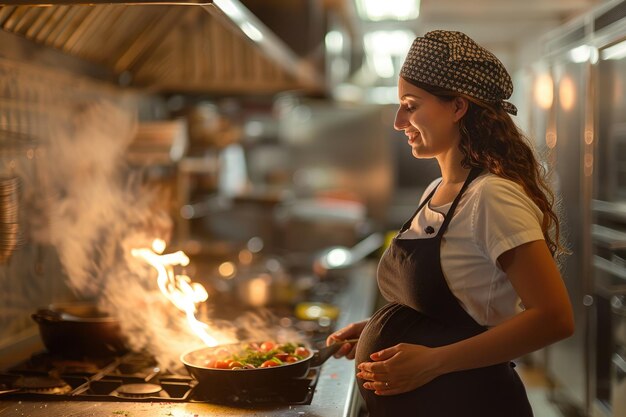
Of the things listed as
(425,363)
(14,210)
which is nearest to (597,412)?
(425,363)

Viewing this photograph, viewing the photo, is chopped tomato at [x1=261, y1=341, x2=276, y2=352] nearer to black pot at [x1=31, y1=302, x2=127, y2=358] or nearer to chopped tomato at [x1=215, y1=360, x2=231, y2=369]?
chopped tomato at [x1=215, y1=360, x2=231, y2=369]

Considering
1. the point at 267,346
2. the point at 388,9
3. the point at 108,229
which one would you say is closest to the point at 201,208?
the point at 388,9

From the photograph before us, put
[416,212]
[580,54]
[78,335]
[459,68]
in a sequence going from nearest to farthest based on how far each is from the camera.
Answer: [459,68] → [416,212] → [78,335] → [580,54]

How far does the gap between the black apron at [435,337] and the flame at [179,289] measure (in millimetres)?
715

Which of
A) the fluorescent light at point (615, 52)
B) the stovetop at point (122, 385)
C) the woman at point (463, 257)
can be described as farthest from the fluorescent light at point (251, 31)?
the fluorescent light at point (615, 52)

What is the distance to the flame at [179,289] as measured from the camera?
2.20 m

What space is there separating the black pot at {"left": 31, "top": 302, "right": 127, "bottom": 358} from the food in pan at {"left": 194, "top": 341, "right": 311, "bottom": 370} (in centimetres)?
37

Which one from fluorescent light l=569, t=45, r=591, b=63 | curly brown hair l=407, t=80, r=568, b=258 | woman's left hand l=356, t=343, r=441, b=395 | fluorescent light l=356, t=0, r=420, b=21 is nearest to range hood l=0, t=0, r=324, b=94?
fluorescent light l=356, t=0, r=420, b=21

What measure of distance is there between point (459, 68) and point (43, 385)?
128cm

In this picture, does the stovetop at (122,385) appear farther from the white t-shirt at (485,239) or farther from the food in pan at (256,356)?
the white t-shirt at (485,239)

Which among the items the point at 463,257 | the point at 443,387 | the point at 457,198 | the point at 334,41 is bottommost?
the point at 443,387

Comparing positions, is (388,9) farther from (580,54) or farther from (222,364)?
(222,364)

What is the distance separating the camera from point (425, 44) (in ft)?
5.24

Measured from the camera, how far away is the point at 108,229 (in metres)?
3.01
